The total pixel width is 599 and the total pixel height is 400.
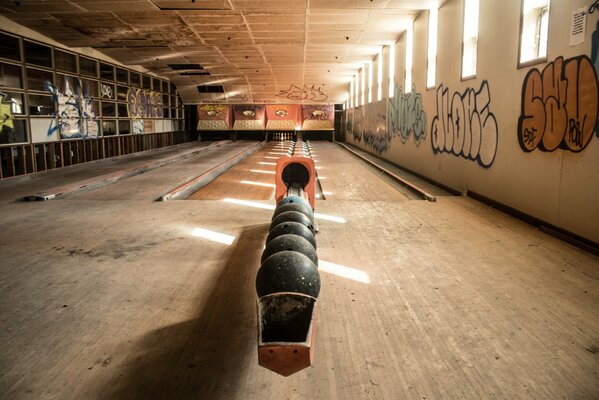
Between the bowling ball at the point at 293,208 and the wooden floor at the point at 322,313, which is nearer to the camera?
the wooden floor at the point at 322,313

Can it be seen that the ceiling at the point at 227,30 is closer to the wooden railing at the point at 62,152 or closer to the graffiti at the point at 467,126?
the graffiti at the point at 467,126

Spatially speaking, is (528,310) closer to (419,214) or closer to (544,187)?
(544,187)

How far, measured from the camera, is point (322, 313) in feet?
8.71

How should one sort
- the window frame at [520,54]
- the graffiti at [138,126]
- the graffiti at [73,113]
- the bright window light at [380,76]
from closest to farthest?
the window frame at [520,54], the graffiti at [73,113], the bright window light at [380,76], the graffiti at [138,126]

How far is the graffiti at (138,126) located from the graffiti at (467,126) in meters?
10.2

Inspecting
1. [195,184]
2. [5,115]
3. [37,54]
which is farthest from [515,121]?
[37,54]

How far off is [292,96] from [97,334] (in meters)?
20.8

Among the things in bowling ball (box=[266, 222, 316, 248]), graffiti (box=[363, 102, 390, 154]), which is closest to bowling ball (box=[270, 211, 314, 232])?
bowling ball (box=[266, 222, 316, 248])

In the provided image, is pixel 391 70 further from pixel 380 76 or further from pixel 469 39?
pixel 469 39

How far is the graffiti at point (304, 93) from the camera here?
21.3m

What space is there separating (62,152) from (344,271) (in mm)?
9368

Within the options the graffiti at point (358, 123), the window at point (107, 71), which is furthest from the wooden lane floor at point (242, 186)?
the graffiti at point (358, 123)

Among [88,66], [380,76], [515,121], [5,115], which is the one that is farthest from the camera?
[380,76]

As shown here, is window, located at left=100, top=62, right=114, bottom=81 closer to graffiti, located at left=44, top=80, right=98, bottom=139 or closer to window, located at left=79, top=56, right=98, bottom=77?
window, located at left=79, top=56, right=98, bottom=77
